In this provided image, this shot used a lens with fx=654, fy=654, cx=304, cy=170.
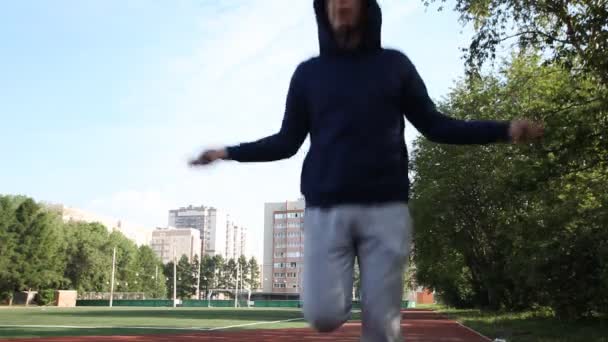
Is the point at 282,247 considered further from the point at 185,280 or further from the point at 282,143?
the point at 282,143

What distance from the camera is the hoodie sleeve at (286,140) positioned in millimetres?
2924

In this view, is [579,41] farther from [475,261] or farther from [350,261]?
[475,261]

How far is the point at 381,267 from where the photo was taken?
2486mm

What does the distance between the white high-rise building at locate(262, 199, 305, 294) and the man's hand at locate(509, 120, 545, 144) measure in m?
150

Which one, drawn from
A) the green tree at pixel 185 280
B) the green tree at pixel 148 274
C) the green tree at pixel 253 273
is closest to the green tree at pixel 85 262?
the green tree at pixel 148 274

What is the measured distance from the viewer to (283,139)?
2.95m

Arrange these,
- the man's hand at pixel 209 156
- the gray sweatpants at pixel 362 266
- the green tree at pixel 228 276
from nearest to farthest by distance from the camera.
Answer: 1. the gray sweatpants at pixel 362 266
2. the man's hand at pixel 209 156
3. the green tree at pixel 228 276

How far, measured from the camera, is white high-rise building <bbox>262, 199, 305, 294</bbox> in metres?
154

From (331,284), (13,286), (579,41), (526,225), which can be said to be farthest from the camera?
(13,286)

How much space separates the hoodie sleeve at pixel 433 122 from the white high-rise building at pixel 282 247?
149374 millimetres

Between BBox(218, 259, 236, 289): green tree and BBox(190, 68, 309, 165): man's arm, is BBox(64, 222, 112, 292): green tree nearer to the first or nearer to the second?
BBox(218, 259, 236, 289): green tree

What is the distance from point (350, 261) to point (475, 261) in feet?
138

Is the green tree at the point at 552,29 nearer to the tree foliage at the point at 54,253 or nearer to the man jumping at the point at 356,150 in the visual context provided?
the man jumping at the point at 356,150

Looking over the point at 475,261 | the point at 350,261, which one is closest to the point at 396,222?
the point at 350,261
